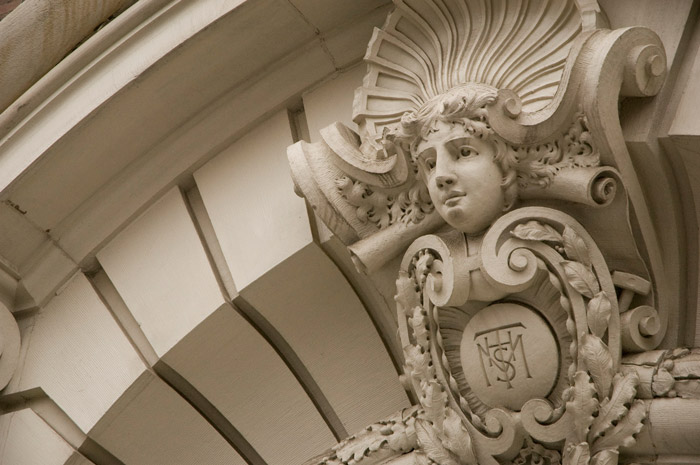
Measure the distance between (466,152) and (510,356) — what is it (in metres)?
0.54

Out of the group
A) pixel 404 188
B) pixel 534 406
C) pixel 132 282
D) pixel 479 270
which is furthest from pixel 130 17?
pixel 534 406

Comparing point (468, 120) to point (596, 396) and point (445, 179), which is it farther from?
point (596, 396)

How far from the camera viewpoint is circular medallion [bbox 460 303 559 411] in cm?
336

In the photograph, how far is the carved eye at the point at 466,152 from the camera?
342cm

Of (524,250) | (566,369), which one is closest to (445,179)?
(524,250)

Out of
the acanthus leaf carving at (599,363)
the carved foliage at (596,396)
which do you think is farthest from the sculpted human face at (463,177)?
the acanthus leaf carving at (599,363)

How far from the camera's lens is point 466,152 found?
343 centimetres

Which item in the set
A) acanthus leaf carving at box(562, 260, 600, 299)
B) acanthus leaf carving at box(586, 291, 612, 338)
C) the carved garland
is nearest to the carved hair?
the carved garland

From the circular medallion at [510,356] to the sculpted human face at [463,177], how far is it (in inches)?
10.1

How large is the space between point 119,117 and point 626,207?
165 cm

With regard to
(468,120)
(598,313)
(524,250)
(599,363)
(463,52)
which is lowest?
(599,363)

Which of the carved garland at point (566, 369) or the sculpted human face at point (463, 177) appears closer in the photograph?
the carved garland at point (566, 369)

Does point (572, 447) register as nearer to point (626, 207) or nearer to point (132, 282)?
point (626, 207)

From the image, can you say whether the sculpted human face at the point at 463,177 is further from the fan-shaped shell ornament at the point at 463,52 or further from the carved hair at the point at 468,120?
the fan-shaped shell ornament at the point at 463,52
